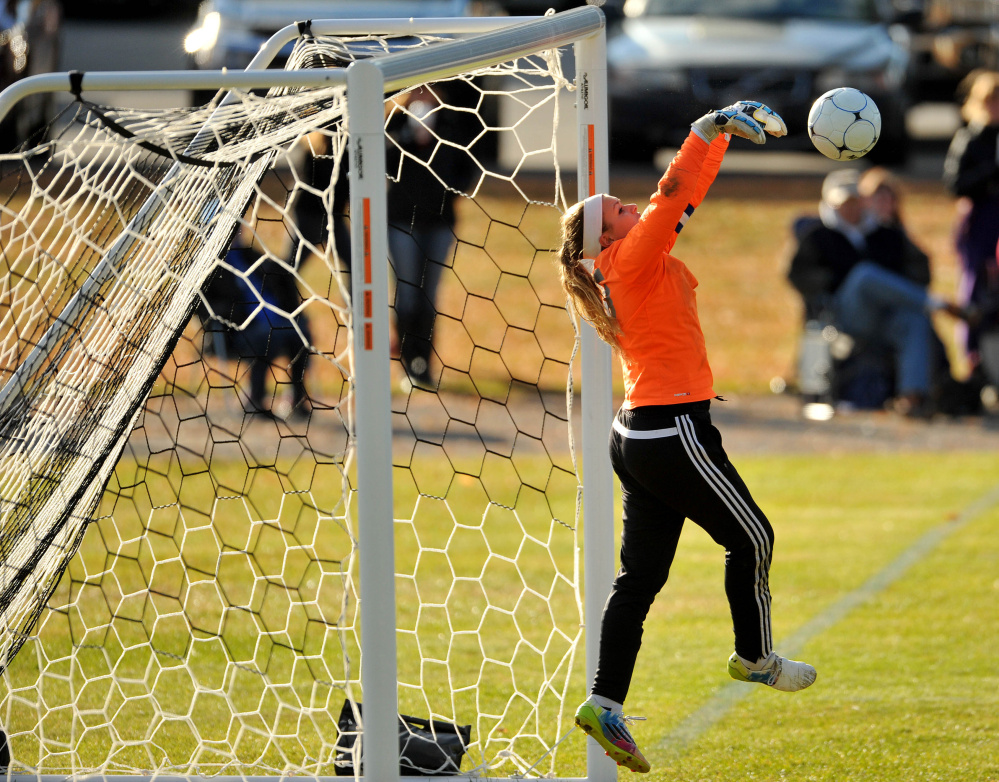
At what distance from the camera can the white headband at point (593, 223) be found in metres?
3.68

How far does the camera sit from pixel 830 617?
19.6 ft

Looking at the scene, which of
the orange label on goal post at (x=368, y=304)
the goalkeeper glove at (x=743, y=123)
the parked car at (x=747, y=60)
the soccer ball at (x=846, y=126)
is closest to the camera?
the orange label on goal post at (x=368, y=304)

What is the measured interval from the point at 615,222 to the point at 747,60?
11031 millimetres

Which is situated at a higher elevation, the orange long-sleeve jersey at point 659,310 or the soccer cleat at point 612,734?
the orange long-sleeve jersey at point 659,310

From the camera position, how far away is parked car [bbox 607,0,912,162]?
14.0 metres

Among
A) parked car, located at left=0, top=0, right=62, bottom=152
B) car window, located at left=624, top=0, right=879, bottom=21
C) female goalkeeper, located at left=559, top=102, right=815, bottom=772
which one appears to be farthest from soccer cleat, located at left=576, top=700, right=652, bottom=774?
parked car, located at left=0, top=0, right=62, bottom=152

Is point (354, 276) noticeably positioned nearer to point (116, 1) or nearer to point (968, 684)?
point (968, 684)

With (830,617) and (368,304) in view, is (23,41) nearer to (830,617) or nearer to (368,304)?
(830,617)

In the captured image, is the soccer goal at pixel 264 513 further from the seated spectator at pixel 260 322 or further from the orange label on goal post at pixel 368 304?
the seated spectator at pixel 260 322

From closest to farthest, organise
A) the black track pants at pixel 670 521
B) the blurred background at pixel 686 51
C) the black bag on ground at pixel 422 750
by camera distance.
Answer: the black track pants at pixel 670 521, the black bag on ground at pixel 422 750, the blurred background at pixel 686 51

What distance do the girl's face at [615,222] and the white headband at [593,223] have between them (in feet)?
0.06

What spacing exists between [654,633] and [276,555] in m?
2.16

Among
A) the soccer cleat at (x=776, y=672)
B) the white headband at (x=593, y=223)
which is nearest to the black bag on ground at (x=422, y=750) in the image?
the soccer cleat at (x=776, y=672)

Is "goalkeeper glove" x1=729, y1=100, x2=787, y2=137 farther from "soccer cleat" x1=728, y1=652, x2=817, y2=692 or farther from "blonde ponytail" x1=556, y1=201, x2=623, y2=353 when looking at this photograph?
"soccer cleat" x1=728, y1=652, x2=817, y2=692
